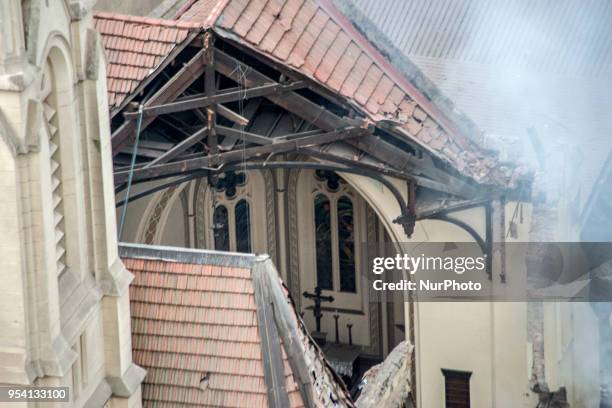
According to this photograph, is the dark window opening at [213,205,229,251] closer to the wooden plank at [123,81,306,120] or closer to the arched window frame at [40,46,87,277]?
the wooden plank at [123,81,306,120]

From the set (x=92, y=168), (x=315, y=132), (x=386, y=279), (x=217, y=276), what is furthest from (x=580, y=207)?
(x=92, y=168)

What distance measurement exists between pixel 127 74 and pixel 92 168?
6.07 m

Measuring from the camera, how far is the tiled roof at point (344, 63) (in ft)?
67.6

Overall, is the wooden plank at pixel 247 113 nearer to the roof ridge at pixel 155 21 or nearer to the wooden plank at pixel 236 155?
the wooden plank at pixel 236 155

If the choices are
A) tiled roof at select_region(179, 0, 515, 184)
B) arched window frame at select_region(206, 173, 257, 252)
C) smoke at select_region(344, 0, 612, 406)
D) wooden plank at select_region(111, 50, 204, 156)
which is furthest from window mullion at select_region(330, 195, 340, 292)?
wooden plank at select_region(111, 50, 204, 156)

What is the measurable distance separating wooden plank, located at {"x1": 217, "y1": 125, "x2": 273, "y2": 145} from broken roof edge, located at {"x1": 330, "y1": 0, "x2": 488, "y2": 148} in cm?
234

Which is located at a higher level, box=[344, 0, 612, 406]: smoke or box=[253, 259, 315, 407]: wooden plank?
box=[344, 0, 612, 406]: smoke

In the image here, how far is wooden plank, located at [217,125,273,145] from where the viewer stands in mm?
20516

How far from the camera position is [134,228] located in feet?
75.8

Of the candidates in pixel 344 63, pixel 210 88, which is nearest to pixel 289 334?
pixel 210 88

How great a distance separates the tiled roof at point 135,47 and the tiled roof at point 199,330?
4.45 meters

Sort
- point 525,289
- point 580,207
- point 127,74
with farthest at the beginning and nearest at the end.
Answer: point 580,207
point 525,289
point 127,74

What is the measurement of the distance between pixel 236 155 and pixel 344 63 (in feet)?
6.21

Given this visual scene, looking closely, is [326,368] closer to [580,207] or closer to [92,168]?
[92,168]
